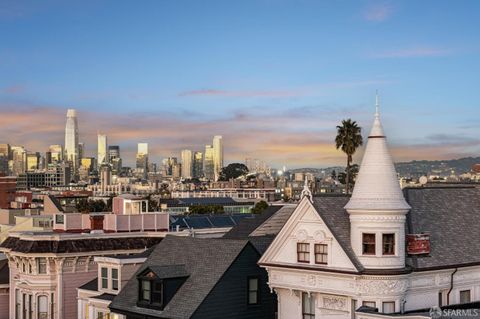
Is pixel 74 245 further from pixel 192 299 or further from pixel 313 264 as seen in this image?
pixel 313 264

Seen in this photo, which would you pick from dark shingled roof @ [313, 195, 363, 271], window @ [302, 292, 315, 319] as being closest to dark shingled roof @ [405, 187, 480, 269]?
dark shingled roof @ [313, 195, 363, 271]

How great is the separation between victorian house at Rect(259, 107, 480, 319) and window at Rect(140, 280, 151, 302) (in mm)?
5842

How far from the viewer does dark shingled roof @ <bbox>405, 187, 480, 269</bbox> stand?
36156mm

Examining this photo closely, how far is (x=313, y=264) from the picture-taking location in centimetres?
3619

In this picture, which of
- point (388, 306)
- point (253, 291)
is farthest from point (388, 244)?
point (253, 291)

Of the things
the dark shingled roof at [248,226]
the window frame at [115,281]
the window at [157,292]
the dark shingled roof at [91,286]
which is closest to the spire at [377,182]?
the window at [157,292]

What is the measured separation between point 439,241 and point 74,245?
25.8 metres

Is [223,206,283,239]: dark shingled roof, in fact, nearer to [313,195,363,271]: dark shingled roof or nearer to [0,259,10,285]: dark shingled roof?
[313,195,363,271]: dark shingled roof

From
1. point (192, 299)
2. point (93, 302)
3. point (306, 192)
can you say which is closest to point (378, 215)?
point (306, 192)

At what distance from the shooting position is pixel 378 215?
1355 inches

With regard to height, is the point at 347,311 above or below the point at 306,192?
below

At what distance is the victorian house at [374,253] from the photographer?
34.2 meters

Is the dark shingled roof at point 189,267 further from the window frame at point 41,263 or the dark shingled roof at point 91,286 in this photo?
the window frame at point 41,263

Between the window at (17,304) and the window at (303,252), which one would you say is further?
the window at (17,304)
